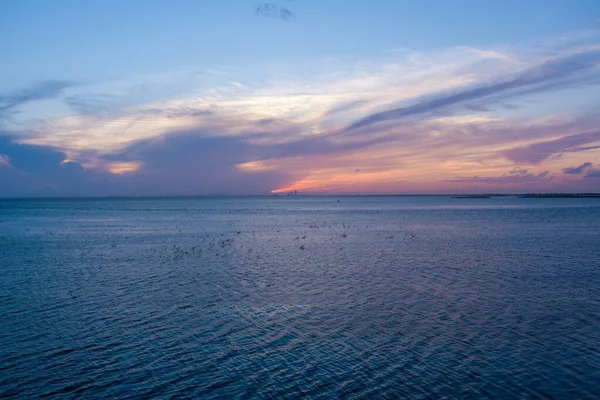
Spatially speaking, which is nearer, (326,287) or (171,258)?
(326,287)

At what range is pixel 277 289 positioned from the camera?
27.1m

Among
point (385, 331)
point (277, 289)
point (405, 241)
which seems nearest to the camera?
point (385, 331)

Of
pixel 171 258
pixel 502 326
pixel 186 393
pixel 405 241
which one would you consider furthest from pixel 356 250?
pixel 186 393

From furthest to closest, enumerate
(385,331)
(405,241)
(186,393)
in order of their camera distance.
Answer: (405,241) → (385,331) → (186,393)

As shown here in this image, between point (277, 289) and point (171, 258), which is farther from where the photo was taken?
point (171, 258)

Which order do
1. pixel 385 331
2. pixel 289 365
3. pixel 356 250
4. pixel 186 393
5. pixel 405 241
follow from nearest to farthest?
1. pixel 186 393
2. pixel 289 365
3. pixel 385 331
4. pixel 356 250
5. pixel 405 241

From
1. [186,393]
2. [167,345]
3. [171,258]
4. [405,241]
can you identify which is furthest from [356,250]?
[186,393]

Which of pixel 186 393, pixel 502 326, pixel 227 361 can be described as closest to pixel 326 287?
pixel 502 326

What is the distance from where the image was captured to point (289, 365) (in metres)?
15.3

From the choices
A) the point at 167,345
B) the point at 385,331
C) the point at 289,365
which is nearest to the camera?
the point at 289,365

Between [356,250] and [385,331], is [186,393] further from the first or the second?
[356,250]

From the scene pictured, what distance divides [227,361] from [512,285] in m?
19.8

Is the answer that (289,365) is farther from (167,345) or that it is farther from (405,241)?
(405,241)

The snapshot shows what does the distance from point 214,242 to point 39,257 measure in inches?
742
